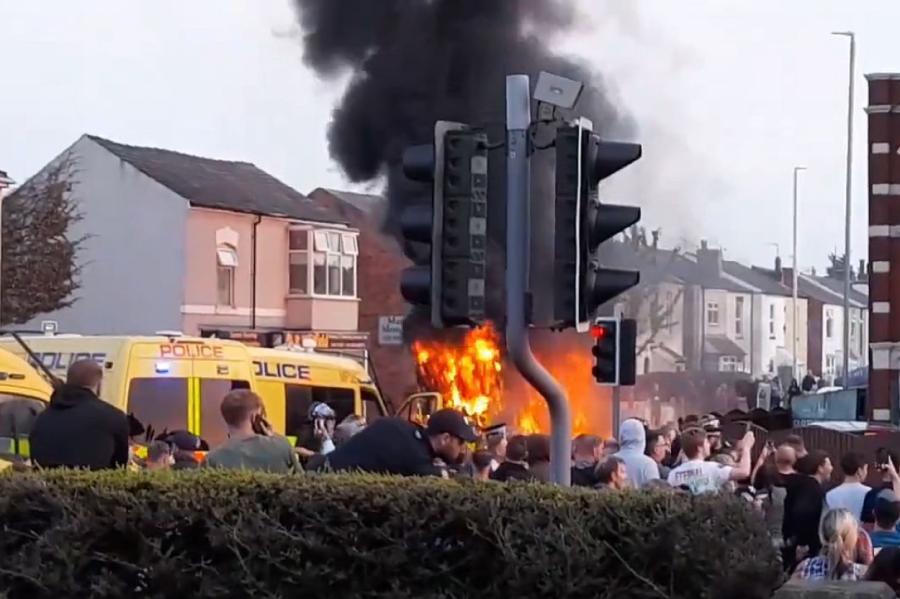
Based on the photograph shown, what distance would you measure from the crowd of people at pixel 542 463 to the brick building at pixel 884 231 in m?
21.4

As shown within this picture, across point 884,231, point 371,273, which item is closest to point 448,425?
point 884,231

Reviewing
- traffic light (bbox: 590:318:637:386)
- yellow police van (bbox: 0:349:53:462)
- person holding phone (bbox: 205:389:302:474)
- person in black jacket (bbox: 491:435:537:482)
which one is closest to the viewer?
person holding phone (bbox: 205:389:302:474)

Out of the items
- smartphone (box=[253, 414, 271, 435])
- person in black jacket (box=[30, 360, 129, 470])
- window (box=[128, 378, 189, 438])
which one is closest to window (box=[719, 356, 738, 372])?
window (box=[128, 378, 189, 438])

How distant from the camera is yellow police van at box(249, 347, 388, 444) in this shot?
55.9 ft

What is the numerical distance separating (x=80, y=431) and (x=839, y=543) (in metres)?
3.98

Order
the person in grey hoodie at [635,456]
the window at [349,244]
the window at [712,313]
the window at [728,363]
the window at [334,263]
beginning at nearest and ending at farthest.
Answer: the person in grey hoodie at [635,456], the window at [334,263], the window at [349,244], the window at [712,313], the window at [728,363]

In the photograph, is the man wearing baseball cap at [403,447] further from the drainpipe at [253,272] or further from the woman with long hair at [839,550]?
the drainpipe at [253,272]

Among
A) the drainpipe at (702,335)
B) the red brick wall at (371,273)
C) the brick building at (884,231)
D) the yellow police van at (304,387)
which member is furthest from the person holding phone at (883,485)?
the drainpipe at (702,335)

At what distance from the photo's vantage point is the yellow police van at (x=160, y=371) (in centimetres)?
1512

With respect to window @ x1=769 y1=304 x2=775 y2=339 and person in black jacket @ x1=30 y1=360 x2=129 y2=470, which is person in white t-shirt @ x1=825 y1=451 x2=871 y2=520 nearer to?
person in black jacket @ x1=30 y1=360 x2=129 y2=470

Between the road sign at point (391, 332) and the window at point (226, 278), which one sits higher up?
the window at point (226, 278)

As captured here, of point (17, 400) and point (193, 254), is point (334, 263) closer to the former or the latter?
point (193, 254)

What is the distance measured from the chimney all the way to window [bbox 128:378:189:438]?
3171 centimetres

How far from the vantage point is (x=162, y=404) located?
51.5 feet
